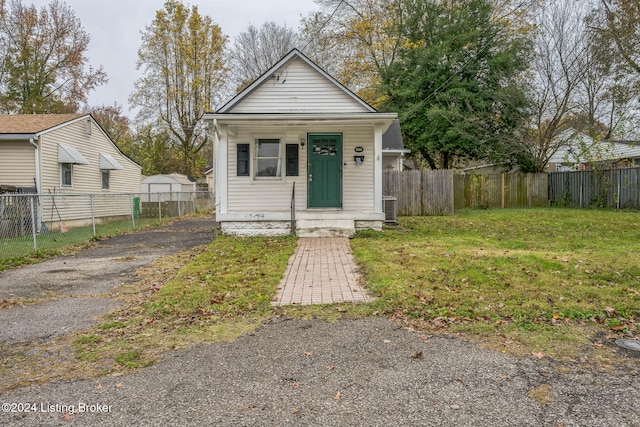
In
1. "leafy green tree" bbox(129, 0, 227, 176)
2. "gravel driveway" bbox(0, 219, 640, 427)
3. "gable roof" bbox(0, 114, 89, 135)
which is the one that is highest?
"leafy green tree" bbox(129, 0, 227, 176)

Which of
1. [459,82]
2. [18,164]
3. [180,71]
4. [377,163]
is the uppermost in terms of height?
[180,71]

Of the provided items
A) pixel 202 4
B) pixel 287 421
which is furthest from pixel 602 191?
pixel 202 4

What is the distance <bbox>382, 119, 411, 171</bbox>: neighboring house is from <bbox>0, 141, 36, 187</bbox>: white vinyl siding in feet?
44.9

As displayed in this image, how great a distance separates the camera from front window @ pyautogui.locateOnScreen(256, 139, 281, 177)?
39.7 ft

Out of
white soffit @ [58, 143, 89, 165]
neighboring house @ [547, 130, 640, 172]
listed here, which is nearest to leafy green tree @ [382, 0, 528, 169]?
neighboring house @ [547, 130, 640, 172]

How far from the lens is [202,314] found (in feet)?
16.5

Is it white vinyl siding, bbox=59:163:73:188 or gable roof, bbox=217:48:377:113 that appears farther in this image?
white vinyl siding, bbox=59:163:73:188

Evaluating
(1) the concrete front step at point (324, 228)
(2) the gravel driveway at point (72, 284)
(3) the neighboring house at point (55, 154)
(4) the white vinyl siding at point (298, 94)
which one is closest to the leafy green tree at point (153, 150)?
(3) the neighboring house at point (55, 154)

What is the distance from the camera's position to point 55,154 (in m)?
15.9

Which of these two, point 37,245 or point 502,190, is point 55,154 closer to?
point 37,245

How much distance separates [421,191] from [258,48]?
77.7 ft

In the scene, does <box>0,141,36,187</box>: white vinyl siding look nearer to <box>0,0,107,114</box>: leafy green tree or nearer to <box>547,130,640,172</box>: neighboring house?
<box>0,0,107,114</box>: leafy green tree

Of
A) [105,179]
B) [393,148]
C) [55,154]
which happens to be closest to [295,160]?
[393,148]

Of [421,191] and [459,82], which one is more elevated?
[459,82]
